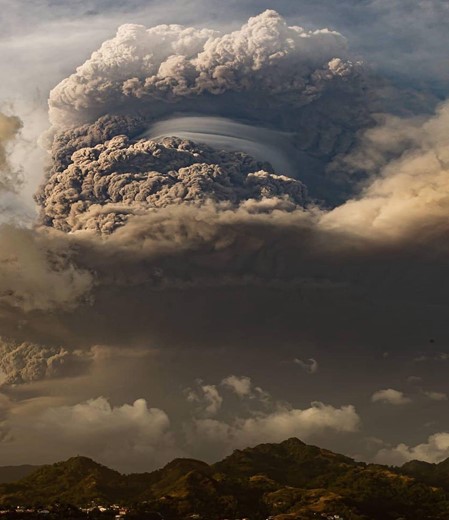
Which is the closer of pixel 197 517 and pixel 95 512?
pixel 95 512

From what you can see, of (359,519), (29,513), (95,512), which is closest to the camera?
(29,513)

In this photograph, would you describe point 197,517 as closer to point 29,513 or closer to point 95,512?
point 95,512

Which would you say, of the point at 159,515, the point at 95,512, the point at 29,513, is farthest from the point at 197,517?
the point at 29,513

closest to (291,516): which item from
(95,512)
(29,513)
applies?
(95,512)

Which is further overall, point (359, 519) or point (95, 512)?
point (359, 519)

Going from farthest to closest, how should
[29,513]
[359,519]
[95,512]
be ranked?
[359,519]
[95,512]
[29,513]

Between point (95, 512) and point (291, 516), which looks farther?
point (291, 516)

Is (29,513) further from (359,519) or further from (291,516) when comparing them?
(359,519)
